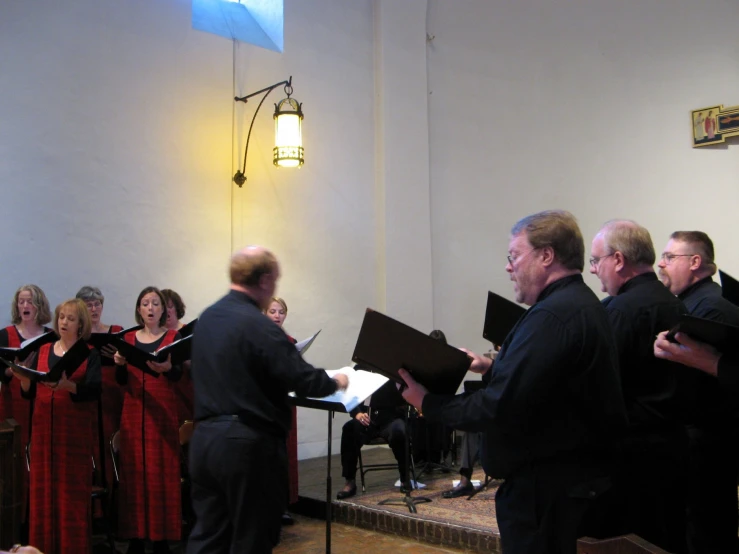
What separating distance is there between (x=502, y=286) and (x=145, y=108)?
4.36m

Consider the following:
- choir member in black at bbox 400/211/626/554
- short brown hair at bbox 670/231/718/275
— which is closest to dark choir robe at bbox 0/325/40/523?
choir member in black at bbox 400/211/626/554

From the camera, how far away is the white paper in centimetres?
346

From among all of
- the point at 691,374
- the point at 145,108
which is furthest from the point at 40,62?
the point at 691,374

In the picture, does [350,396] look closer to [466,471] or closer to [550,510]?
[550,510]

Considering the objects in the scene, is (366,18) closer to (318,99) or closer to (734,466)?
(318,99)

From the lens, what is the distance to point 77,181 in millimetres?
6098

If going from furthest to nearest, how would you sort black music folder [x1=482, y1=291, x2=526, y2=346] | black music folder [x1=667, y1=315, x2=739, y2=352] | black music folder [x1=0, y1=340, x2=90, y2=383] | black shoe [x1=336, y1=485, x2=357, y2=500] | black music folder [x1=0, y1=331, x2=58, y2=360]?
black shoe [x1=336, y1=485, x2=357, y2=500] → black music folder [x1=0, y1=331, x2=58, y2=360] → black music folder [x1=0, y1=340, x2=90, y2=383] → black music folder [x1=482, y1=291, x2=526, y2=346] → black music folder [x1=667, y1=315, x2=739, y2=352]

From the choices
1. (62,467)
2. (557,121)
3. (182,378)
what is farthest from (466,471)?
(557,121)

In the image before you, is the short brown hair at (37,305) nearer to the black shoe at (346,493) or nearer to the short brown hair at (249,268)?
the black shoe at (346,493)

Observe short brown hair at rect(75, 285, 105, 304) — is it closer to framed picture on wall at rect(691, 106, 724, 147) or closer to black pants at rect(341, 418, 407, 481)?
black pants at rect(341, 418, 407, 481)

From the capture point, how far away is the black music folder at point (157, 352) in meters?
4.51

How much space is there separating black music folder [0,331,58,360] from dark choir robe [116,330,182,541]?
0.47 meters

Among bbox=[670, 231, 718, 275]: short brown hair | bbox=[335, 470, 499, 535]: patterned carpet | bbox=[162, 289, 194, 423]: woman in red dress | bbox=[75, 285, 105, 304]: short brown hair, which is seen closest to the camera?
bbox=[670, 231, 718, 275]: short brown hair

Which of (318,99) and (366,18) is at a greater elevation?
(366,18)
